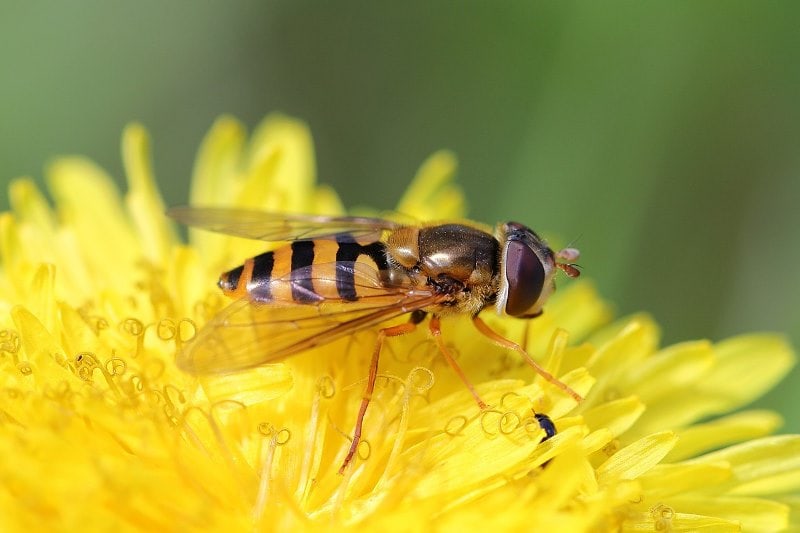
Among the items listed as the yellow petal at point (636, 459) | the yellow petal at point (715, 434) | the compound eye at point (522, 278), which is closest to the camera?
the yellow petal at point (636, 459)

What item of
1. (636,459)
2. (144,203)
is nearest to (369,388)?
(636,459)

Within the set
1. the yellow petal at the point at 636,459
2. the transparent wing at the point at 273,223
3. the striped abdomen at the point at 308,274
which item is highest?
the transparent wing at the point at 273,223

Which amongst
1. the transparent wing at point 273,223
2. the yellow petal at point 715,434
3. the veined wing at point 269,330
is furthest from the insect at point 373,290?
the yellow petal at point 715,434

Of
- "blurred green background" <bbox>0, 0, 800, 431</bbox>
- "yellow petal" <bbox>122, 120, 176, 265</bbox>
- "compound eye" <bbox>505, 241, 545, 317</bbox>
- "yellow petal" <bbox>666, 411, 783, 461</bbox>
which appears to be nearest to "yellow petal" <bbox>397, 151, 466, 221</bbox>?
"blurred green background" <bbox>0, 0, 800, 431</bbox>

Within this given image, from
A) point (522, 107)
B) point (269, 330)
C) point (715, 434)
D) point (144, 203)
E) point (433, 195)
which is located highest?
point (522, 107)

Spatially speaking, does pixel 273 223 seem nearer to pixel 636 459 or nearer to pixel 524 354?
pixel 524 354

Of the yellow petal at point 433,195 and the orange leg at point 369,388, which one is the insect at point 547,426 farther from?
the yellow petal at point 433,195
